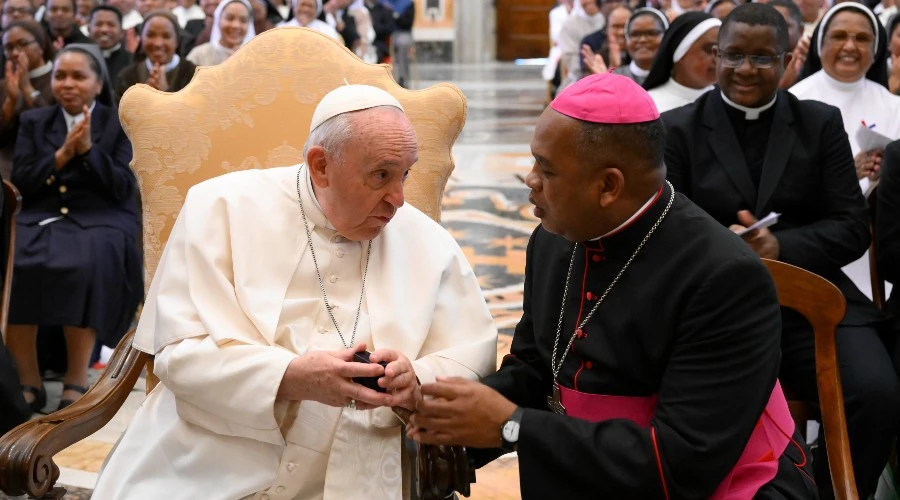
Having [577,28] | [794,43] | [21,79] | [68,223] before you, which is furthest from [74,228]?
[577,28]

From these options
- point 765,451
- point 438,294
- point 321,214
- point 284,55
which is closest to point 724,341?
point 765,451

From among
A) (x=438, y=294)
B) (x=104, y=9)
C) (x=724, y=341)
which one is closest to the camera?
(x=724, y=341)

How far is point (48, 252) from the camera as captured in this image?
5324 millimetres

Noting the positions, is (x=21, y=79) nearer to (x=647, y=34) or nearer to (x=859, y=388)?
(x=647, y=34)

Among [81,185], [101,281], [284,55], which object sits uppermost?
[284,55]

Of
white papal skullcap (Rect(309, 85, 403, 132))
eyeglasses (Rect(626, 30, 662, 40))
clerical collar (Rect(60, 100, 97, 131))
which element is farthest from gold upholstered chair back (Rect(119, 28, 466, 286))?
eyeglasses (Rect(626, 30, 662, 40))

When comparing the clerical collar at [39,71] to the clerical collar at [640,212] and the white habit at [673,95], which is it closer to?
the white habit at [673,95]

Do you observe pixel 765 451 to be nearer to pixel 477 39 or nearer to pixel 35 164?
pixel 35 164

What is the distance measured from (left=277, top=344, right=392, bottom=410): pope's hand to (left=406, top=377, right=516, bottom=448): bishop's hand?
14 cm

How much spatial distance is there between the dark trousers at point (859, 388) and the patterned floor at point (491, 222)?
1143 millimetres

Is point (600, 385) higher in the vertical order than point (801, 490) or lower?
higher

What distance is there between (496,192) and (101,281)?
485cm

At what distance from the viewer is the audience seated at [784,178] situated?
12.1ft

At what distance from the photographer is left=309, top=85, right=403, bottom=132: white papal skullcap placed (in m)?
2.68
